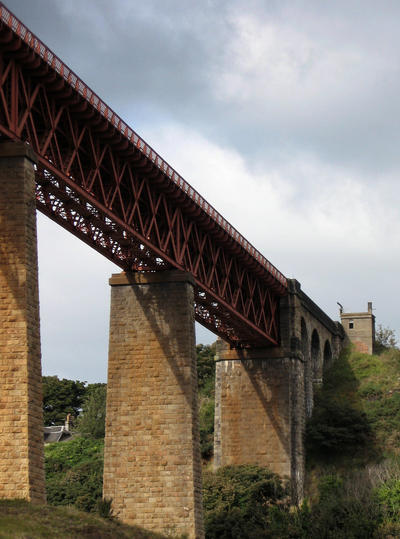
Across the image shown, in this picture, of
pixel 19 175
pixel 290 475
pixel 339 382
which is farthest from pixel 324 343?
pixel 19 175

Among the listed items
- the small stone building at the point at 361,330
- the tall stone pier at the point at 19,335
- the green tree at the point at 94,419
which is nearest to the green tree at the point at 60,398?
the green tree at the point at 94,419

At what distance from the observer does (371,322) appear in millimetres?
91125

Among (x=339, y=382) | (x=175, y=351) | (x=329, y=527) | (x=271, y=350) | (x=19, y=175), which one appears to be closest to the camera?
(x=19, y=175)

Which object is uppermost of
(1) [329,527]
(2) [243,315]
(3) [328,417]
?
(2) [243,315]

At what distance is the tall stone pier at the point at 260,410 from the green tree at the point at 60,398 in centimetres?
4489

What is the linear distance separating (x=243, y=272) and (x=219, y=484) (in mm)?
12788

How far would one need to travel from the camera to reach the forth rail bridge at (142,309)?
37156 mm

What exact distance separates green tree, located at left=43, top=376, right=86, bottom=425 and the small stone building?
1414 inches

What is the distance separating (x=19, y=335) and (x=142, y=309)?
17728 millimetres

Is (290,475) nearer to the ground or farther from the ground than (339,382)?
nearer to the ground

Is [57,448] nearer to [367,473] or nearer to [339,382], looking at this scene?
[339,382]

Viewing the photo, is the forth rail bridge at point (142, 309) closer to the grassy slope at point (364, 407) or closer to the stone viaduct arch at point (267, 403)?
the stone viaduct arch at point (267, 403)

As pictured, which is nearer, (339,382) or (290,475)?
(290,475)

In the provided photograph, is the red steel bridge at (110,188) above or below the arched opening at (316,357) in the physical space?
above
